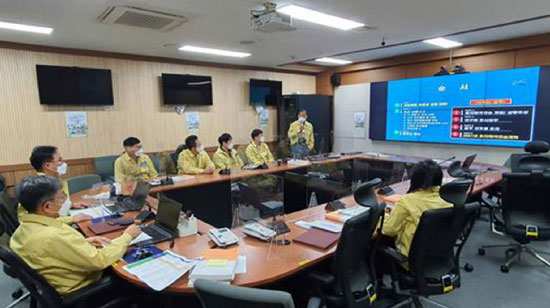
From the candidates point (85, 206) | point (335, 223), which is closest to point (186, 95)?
point (85, 206)

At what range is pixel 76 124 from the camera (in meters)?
5.01

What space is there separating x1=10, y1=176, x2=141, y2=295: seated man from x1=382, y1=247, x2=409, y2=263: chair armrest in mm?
1712

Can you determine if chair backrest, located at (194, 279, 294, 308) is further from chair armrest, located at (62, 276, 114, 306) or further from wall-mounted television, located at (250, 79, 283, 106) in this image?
wall-mounted television, located at (250, 79, 283, 106)

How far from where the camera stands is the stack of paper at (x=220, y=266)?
5.04 ft

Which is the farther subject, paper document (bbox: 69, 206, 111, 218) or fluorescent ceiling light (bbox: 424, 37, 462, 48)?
fluorescent ceiling light (bbox: 424, 37, 462, 48)

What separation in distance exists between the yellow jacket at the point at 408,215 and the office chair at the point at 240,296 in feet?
4.35

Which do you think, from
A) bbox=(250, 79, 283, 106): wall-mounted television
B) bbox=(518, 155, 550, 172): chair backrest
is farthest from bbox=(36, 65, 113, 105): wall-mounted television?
bbox=(518, 155, 550, 172): chair backrest

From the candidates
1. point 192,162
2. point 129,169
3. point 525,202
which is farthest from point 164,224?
point 525,202

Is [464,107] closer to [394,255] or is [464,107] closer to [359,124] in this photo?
[359,124]

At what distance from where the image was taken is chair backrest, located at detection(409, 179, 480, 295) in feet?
6.17

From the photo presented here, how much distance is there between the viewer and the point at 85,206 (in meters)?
2.92

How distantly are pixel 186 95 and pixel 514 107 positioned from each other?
19.0 feet

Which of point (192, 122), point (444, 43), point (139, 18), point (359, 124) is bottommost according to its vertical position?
point (359, 124)

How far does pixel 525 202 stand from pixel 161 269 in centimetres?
338
